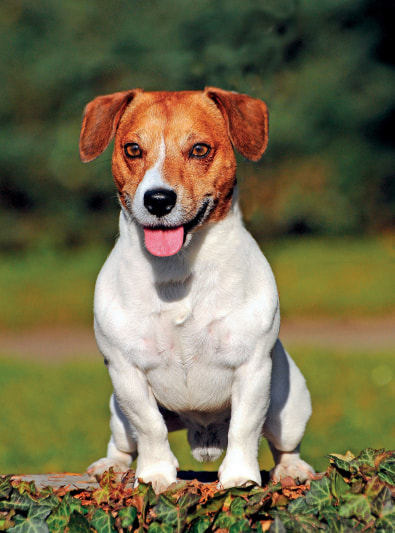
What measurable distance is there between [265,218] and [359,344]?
263 inches

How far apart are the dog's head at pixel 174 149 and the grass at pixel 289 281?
538 inches

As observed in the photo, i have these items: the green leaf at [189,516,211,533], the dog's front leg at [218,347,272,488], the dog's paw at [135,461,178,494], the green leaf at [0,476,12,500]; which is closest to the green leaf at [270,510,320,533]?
the green leaf at [189,516,211,533]

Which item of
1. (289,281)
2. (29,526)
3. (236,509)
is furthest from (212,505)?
(289,281)

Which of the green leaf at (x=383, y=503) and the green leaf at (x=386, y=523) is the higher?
the green leaf at (x=383, y=503)

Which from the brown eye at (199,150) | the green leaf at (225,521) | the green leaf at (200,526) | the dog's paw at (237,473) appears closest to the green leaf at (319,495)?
the green leaf at (225,521)

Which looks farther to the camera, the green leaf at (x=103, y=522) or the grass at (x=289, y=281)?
the grass at (x=289, y=281)

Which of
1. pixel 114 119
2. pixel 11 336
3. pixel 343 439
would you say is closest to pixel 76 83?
pixel 11 336

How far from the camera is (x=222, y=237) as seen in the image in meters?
4.75

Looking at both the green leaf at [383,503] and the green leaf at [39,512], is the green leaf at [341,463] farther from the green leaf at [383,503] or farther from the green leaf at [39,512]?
the green leaf at [39,512]

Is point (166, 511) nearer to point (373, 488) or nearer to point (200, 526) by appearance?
point (200, 526)

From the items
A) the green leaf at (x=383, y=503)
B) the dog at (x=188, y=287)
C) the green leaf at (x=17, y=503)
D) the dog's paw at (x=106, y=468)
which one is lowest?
the dog's paw at (x=106, y=468)

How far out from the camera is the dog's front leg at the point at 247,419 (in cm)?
Answer: 457

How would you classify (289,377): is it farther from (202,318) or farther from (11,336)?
(11,336)

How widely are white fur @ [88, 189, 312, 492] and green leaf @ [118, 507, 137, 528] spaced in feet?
2.11
